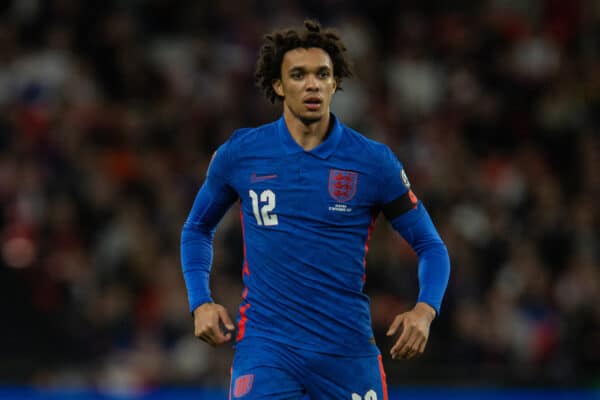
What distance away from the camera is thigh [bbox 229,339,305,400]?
4.57 meters

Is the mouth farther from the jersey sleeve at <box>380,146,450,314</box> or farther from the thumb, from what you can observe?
the thumb

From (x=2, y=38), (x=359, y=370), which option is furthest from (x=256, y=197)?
(x=2, y=38)

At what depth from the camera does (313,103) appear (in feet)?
15.9

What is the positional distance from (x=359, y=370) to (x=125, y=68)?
7645 millimetres

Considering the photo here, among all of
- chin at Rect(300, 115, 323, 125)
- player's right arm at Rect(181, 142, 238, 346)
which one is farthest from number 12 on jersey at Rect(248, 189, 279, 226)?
chin at Rect(300, 115, 323, 125)

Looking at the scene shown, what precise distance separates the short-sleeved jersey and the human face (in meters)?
0.13

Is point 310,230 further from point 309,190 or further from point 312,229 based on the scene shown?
point 309,190

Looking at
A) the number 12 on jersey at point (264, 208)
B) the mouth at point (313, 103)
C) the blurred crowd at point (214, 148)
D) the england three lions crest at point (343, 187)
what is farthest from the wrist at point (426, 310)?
the blurred crowd at point (214, 148)

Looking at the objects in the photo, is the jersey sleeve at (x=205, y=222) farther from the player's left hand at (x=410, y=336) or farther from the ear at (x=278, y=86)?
the player's left hand at (x=410, y=336)

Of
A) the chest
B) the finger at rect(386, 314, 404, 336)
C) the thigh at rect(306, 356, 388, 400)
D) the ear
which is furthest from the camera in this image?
the ear

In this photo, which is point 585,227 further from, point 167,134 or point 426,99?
point 167,134

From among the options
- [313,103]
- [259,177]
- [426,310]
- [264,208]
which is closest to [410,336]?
[426,310]

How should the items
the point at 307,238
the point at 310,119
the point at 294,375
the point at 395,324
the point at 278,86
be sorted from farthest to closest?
the point at 278,86, the point at 310,119, the point at 307,238, the point at 294,375, the point at 395,324

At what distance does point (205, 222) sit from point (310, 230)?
545mm
